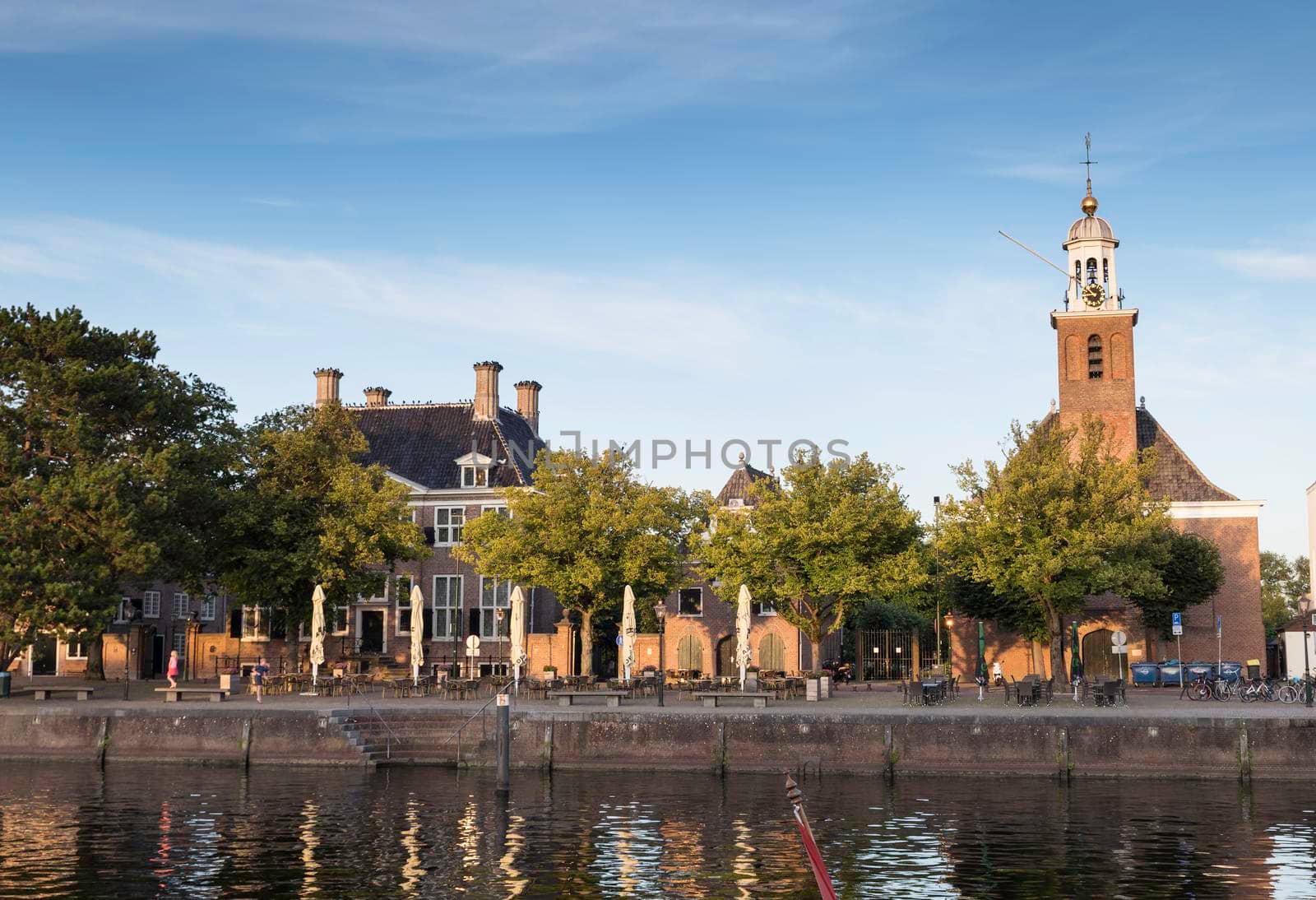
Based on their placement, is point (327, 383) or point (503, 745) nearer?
point (503, 745)

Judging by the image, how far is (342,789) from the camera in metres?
31.0

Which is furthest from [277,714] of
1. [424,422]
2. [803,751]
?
[424,422]

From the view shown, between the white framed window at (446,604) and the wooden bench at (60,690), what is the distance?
74.0ft

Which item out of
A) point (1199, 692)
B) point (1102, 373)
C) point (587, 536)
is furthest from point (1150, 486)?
point (587, 536)

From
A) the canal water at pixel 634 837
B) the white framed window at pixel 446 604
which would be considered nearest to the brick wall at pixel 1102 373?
the white framed window at pixel 446 604

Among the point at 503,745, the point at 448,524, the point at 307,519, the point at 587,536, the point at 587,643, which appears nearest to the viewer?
the point at 503,745

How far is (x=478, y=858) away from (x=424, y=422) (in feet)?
167

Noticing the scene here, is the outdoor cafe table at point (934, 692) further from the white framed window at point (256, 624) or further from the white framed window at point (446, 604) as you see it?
the white framed window at point (256, 624)

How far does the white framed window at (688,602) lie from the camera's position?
68000 mm

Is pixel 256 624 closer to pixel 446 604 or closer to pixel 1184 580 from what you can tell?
pixel 446 604

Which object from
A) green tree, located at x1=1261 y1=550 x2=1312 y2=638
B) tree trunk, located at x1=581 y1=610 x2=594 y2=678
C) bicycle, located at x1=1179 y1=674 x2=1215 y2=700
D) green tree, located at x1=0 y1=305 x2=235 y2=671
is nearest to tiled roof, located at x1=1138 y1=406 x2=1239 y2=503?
bicycle, located at x1=1179 y1=674 x2=1215 y2=700

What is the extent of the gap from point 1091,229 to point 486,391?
104 ft

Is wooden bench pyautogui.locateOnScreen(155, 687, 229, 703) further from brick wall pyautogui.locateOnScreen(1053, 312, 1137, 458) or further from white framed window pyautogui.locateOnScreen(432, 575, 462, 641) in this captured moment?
brick wall pyautogui.locateOnScreen(1053, 312, 1137, 458)

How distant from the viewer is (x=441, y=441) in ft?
232
